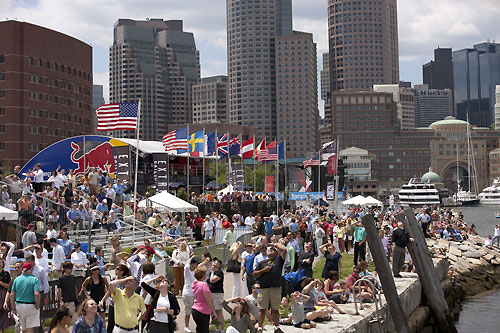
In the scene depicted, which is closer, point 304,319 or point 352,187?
point 304,319

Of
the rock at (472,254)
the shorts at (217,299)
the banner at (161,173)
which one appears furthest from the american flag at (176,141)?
the shorts at (217,299)

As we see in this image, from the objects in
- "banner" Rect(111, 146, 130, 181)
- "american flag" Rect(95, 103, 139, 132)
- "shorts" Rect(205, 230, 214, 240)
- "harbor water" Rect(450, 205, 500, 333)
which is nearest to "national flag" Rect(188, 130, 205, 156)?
"banner" Rect(111, 146, 130, 181)

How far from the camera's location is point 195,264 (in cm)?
1482

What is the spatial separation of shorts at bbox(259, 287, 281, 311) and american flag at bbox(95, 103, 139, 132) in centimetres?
1317

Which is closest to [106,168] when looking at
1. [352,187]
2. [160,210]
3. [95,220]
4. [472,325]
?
[160,210]

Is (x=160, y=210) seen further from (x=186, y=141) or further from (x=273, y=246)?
(x=273, y=246)

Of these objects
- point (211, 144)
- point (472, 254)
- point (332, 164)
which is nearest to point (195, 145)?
point (211, 144)

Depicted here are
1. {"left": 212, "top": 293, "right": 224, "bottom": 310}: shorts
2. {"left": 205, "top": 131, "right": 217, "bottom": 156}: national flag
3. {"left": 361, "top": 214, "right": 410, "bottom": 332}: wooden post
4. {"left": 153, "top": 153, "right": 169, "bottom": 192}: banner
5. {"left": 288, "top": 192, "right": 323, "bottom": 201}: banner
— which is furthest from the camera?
{"left": 288, "top": 192, "right": 323, "bottom": 201}: banner

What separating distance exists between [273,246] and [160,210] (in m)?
19.6

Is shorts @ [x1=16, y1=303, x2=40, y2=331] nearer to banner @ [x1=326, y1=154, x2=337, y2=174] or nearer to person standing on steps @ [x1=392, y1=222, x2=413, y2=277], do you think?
person standing on steps @ [x1=392, y1=222, x2=413, y2=277]

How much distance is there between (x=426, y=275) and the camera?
2131 centimetres

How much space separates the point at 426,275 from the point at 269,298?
8.79 m

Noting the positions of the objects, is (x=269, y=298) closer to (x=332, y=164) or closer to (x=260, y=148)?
(x=260, y=148)

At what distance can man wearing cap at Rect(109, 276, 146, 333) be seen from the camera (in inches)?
413
